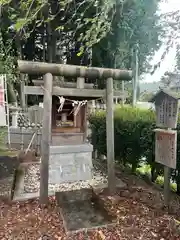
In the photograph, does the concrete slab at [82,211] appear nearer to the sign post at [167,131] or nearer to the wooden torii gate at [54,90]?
the wooden torii gate at [54,90]

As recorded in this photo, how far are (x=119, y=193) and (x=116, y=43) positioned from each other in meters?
7.23

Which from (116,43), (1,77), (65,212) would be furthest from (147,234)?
(116,43)

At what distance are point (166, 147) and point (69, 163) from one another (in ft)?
7.67

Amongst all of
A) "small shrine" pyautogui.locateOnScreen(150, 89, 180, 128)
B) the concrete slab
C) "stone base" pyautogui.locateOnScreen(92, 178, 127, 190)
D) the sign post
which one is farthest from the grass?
"small shrine" pyautogui.locateOnScreen(150, 89, 180, 128)

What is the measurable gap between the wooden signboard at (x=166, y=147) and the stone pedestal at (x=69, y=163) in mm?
1903

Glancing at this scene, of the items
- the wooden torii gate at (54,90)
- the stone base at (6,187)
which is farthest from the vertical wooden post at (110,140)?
the stone base at (6,187)

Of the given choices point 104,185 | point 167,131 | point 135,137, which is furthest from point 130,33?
point 104,185

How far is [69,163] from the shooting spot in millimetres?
4926

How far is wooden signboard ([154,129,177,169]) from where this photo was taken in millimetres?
3230

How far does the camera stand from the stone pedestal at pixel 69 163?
4830mm

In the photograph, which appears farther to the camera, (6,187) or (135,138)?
(135,138)

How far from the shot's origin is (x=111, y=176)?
4.09 meters

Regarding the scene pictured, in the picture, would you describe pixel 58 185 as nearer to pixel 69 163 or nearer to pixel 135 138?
pixel 69 163

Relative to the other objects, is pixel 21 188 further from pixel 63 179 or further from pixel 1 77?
pixel 1 77
